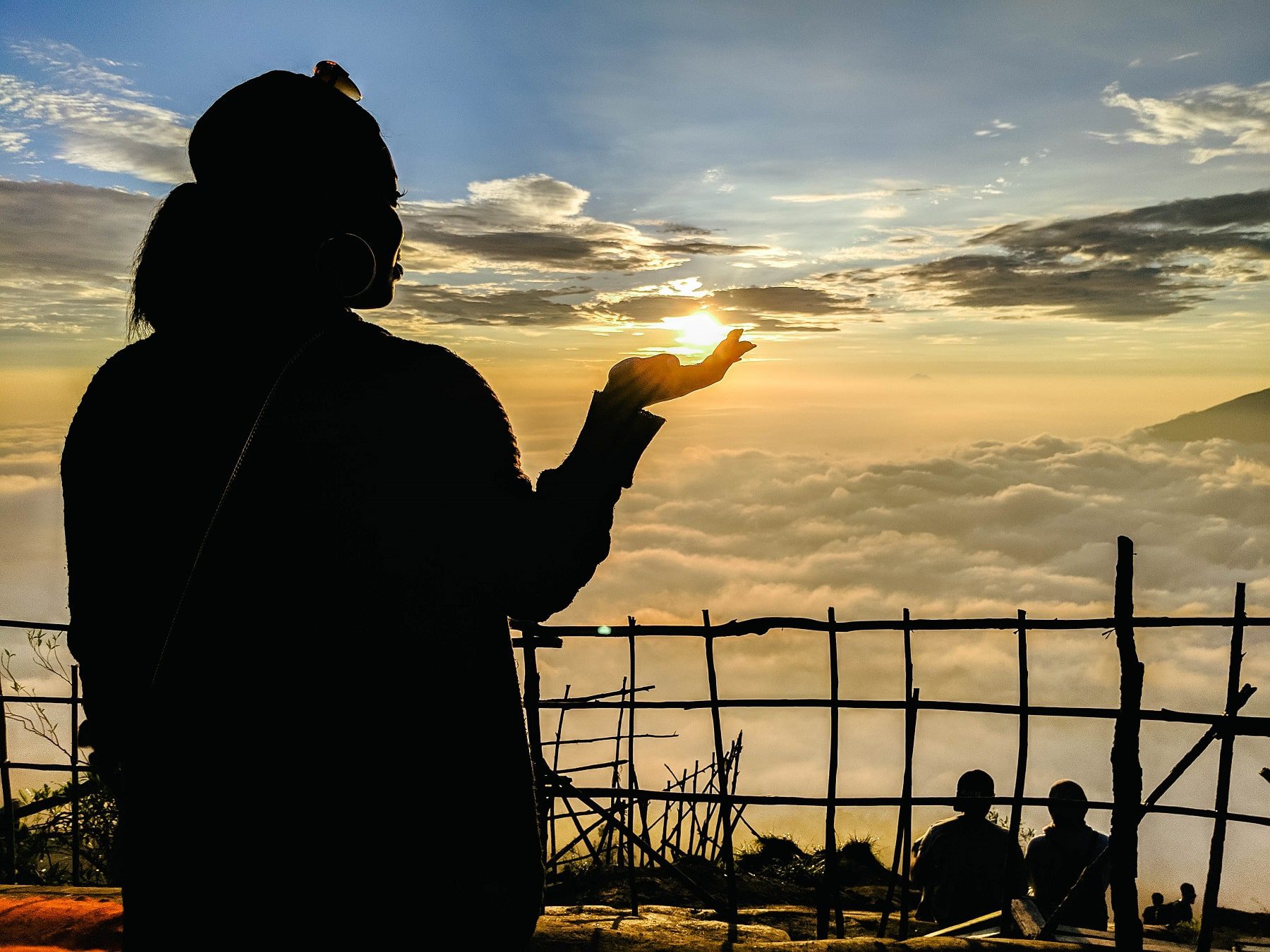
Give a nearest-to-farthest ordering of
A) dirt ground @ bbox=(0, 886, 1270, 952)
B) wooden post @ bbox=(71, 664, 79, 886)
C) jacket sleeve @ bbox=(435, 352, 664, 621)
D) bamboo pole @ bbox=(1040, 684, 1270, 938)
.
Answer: jacket sleeve @ bbox=(435, 352, 664, 621), dirt ground @ bbox=(0, 886, 1270, 952), bamboo pole @ bbox=(1040, 684, 1270, 938), wooden post @ bbox=(71, 664, 79, 886)

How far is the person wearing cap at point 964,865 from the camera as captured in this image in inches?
307

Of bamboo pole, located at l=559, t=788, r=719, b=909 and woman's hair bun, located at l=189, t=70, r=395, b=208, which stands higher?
woman's hair bun, located at l=189, t=70, r=395, b=208

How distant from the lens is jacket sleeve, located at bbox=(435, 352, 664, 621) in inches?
40.8

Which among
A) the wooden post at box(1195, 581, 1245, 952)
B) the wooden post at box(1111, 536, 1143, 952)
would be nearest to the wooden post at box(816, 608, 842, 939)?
the wooden post at box(1111, 536, 1143, 952)

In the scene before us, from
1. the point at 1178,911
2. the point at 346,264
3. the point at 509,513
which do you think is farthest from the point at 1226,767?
the point at 346,264

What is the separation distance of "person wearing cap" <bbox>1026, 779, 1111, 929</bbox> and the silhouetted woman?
738cm

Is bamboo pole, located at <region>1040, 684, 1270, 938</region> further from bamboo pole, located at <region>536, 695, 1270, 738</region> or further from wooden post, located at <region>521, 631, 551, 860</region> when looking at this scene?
wooden post, located at <region>521, 631, 551, 860</region>

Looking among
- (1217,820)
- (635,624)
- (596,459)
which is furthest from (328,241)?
(1217,820)

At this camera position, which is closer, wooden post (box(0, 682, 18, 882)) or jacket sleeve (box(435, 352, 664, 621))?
jacket sleeve (box(435, 352, 664, 621))

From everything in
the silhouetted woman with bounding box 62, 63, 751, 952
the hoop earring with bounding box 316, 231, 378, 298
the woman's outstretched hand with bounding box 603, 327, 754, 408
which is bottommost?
the silhouetted woman with bounding box 62, 63, 751, 952

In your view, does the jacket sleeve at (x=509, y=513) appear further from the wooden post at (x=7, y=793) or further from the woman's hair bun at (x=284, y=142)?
the wooden post at (x=7, y=793)

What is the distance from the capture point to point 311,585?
106cm

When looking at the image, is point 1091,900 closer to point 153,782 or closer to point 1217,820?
point 1217,820

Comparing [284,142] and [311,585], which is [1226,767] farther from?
[284,142]
